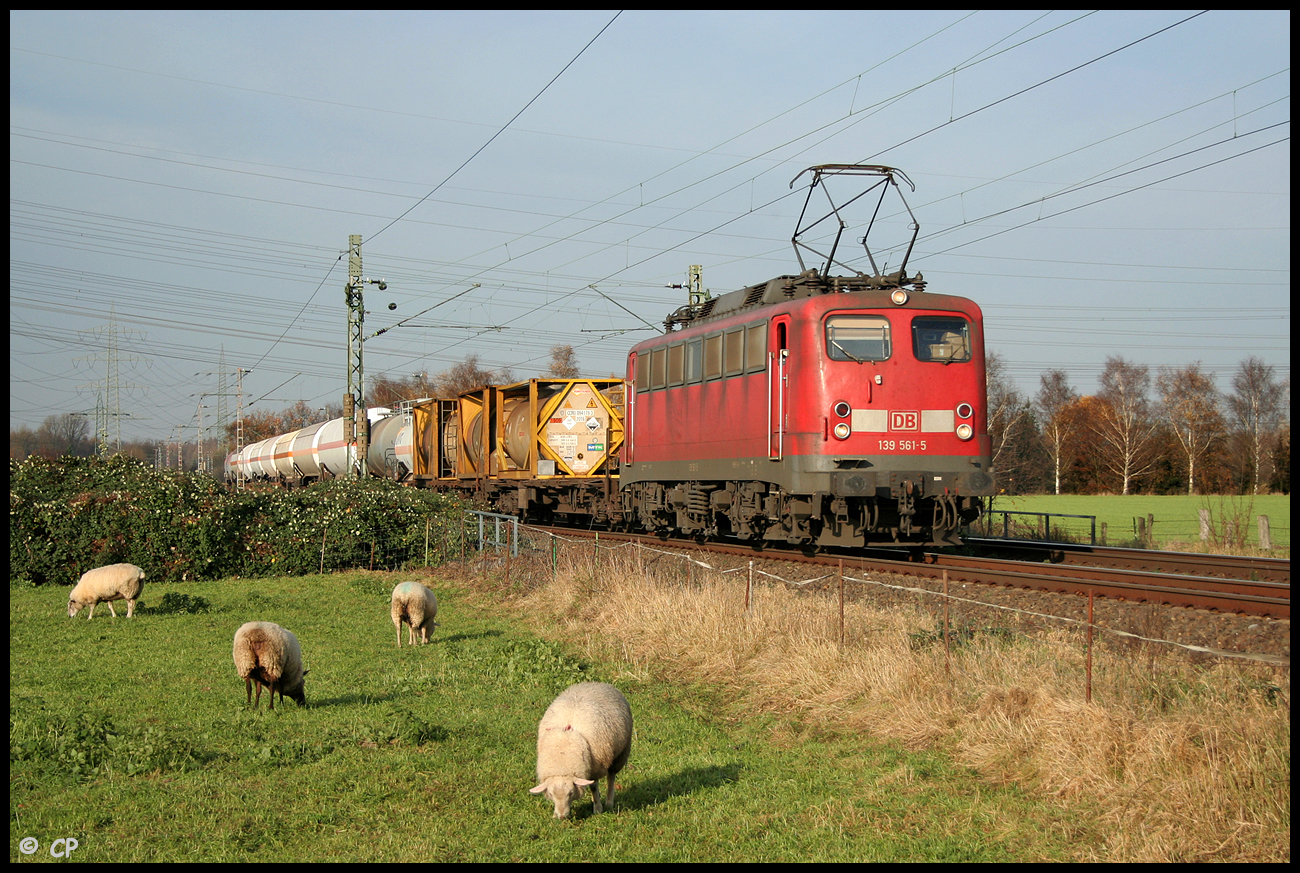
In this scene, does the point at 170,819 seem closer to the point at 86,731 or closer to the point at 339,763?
the point at 339,763

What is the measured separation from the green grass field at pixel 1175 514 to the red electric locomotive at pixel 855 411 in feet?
24.4

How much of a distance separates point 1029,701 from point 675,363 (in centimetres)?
1362

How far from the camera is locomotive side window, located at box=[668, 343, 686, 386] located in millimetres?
20234

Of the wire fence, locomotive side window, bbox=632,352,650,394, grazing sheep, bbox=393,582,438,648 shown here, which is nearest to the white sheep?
grazing sheep, bbox=393,582,438,648

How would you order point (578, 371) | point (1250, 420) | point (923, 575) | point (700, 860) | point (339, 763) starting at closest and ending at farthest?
point (700, 860) < point (339, 763) < point (923, 575) < point (1250, 420) < point (578, 371)

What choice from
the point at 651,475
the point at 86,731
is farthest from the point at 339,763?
the point at 651,475

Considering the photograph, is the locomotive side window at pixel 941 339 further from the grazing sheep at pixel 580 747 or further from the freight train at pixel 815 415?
the grazing sheep at pixel 580 747

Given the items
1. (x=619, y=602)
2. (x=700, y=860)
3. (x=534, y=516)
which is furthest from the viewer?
(x=534, y=516)

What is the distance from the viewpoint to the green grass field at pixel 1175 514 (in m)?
24.6

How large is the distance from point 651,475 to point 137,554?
9.95 meters

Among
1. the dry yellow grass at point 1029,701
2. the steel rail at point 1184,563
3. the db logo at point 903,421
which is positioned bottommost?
the dry yellow grass at point 1029,701

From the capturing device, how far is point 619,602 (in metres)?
13.1

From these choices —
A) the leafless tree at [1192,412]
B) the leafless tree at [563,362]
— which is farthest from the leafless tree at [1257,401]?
the leafless tree at [563,362]

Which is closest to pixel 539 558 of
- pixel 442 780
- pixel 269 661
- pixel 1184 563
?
pixel 269 661
